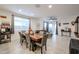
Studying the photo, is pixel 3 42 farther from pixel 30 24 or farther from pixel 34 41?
pixel 30 24

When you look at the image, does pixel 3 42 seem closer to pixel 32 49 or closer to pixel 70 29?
pixel 32 49

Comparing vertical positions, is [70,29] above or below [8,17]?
below

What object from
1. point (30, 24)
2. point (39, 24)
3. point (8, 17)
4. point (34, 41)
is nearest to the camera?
point (34, 41)

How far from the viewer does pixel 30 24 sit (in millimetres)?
9758

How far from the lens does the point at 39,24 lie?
11.0 meters

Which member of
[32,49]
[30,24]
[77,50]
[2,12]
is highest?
[2,12]

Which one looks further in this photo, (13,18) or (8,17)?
(13,18)

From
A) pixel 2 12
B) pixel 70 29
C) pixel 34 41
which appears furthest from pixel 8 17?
pixel 70 29

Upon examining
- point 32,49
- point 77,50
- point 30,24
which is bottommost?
point 32,49

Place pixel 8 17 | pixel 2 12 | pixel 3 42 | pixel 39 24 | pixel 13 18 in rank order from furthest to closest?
pixel 39 24 → pixel 13 18 → pixel 8 17 → pixel 2 12 → pixel 3 42
